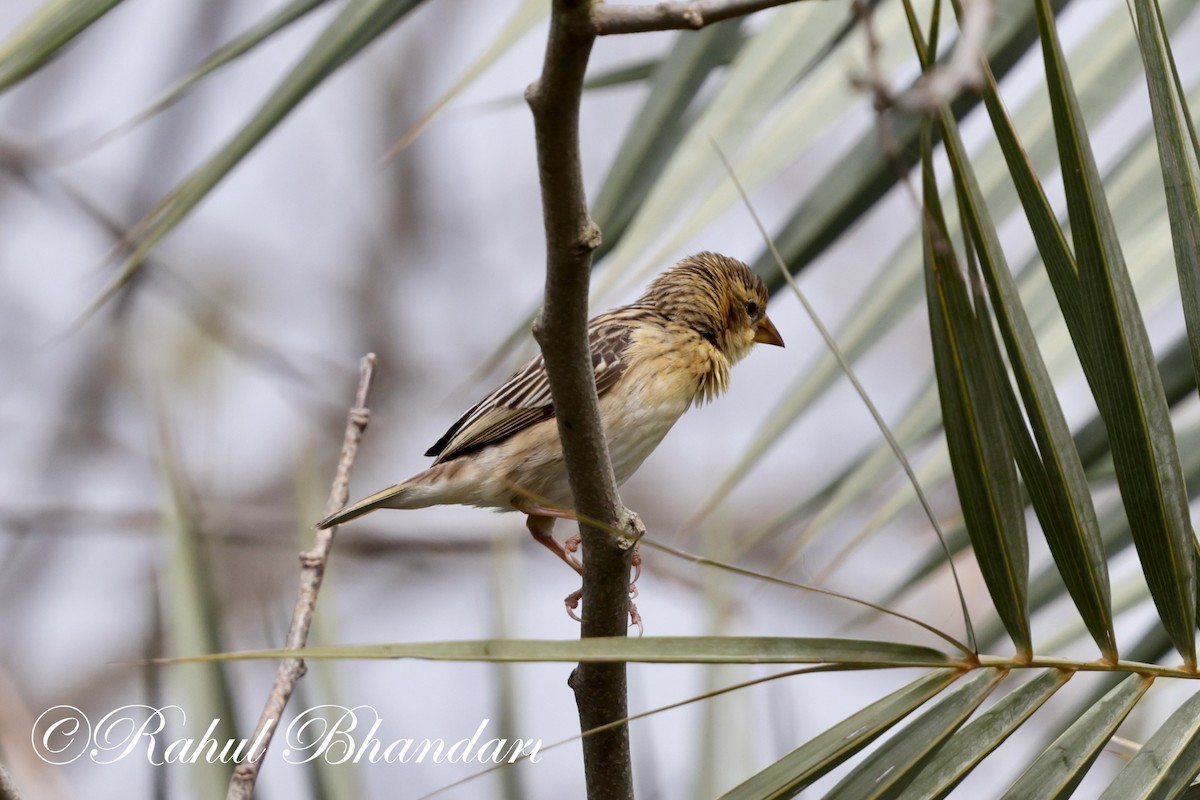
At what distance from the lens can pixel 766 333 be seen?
4.70 metres

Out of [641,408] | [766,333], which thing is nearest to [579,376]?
[641,408]

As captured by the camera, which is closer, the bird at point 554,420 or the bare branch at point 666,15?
the bare branch at point 666,15

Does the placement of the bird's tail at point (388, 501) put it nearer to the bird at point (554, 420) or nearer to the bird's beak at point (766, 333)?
the bird at point (554, 420)

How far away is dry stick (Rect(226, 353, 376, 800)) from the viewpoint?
2.38m

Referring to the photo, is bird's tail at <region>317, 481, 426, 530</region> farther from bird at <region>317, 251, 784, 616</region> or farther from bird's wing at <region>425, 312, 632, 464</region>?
bird's wing at <region>425, 312, 632, 464</region>

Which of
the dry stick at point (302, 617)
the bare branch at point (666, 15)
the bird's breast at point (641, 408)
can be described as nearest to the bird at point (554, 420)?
the bird's breast at point (641, 408)

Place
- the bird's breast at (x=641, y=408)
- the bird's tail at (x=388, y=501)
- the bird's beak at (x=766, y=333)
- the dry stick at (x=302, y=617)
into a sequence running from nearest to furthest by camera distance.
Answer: the dry stick at (x=302, y=617) → the bird's tail at (x=388, y=501) → the bird's breast at (x=641, y=408) → the bird's beak at (x=766, y=333)

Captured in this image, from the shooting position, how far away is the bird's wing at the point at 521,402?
13.3 feet

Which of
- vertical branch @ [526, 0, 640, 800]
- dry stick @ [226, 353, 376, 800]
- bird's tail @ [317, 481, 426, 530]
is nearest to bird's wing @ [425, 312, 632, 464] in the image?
bird's tail @ [317, 481, 426, 530]

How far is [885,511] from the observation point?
2496 mm

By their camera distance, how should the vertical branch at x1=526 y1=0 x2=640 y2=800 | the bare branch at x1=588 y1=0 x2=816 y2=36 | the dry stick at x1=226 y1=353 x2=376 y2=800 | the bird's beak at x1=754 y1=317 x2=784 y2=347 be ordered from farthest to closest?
the bird's beak at x1=754 y1=317 x2=784 y2=347, the dry stick at x1=226 y1=353 x2=376 y2=800, the vertical branch at x1=526 y1=0 x2=640 y2=800, the bare branch at x1=588 y1=0 x2=816 y2=36

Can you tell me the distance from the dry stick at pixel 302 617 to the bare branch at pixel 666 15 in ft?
4.15

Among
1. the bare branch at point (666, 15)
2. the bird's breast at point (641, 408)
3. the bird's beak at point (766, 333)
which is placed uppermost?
the bird's beak at point (766, 333)

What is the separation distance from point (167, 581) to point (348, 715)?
2.05 feet
